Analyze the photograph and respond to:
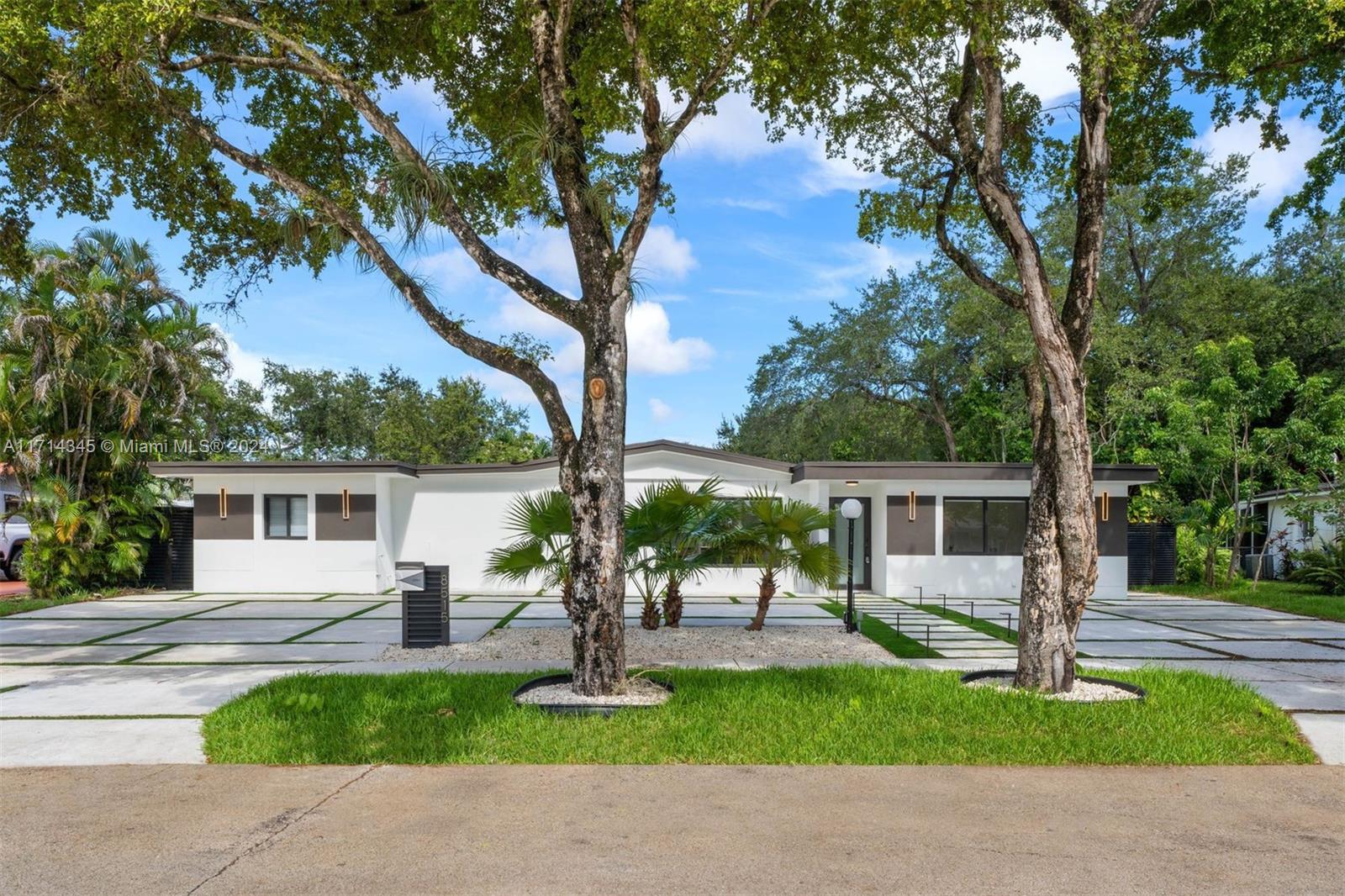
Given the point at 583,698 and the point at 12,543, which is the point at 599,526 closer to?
the point at 583,698

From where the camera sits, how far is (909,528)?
53.0 feet

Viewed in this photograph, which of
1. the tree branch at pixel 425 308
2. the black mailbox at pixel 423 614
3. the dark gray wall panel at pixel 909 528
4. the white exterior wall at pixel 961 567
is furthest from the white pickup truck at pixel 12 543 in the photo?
the white exterior wall at pixel 961 567

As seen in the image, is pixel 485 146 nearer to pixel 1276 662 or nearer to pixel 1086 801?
pixel 1086 801

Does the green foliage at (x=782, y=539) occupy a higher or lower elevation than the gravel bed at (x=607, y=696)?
higher

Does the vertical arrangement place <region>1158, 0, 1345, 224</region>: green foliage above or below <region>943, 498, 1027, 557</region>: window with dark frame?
above

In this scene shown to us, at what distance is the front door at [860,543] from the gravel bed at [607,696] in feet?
34.0

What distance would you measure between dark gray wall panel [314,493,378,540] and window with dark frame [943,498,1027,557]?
11517 mm

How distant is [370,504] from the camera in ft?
54.6

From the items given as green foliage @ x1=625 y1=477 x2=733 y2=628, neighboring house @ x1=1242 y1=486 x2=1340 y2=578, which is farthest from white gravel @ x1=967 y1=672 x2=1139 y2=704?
neighboring house @ x1=1242 y1=486 x2=1340 y2=578

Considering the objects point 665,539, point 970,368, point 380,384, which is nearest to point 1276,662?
point 665,539

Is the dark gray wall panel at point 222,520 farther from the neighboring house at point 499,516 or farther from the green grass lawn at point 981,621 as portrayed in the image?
the green grass lawn at point 981,621

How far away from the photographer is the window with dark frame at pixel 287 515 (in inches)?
660

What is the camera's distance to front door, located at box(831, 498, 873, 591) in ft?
55.1

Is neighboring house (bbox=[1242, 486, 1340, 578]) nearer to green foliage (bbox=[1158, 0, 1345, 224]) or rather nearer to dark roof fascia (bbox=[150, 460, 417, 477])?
green foliage (bbox=[1158, 0, 1345, 224])
